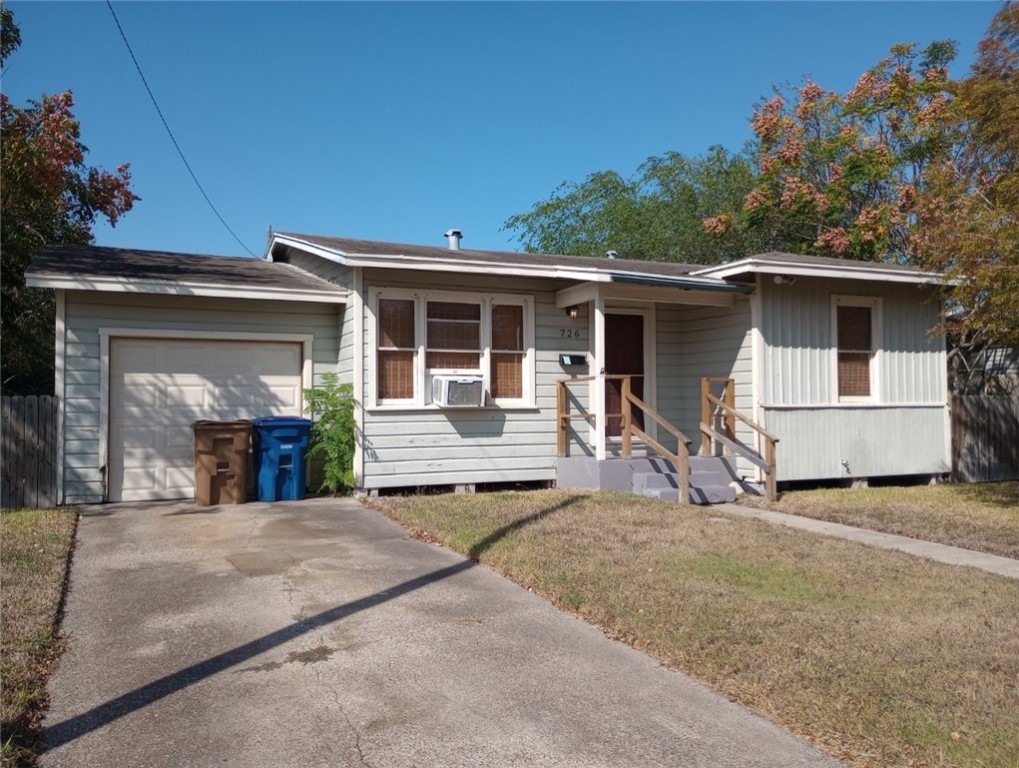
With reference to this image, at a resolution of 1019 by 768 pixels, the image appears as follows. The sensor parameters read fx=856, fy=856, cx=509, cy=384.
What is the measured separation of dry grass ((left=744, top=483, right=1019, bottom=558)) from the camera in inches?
353

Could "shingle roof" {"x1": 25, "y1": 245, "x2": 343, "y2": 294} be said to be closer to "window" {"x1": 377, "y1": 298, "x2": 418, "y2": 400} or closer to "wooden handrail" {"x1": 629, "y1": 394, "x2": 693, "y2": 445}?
"window" {"x1": 377, "y1": 298, "x2": 418, "y2": 400}

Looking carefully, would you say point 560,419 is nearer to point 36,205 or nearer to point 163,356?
point 163,356

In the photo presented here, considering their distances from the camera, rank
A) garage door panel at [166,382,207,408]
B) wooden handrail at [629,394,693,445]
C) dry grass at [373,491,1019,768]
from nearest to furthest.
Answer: dry grass at [373,491,1019,768]
wooden handrail at [629,394,693,445]
garage door panel at [166,382,207,408]

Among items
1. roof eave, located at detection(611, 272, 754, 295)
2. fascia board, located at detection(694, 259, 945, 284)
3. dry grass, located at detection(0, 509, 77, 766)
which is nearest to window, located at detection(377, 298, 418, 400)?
roof eave, located at detection(611, 272, 754, 295)

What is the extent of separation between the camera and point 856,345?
13.5 meters

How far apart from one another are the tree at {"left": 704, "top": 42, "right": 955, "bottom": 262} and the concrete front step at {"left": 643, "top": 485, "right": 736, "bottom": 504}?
36.6 feet

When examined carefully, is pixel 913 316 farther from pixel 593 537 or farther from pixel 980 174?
pixel 593 537

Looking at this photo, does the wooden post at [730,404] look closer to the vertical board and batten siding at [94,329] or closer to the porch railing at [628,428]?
the porch railing at [628,428]

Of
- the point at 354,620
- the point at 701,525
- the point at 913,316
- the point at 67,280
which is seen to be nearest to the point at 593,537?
the point at 701,525

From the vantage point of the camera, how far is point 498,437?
1220 cm

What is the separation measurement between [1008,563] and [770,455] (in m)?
4.03

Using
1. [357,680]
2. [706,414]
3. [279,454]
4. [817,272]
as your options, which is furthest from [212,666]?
[817,272]

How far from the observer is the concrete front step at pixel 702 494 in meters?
11.3

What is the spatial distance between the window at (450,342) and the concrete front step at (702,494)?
2.34 meters
